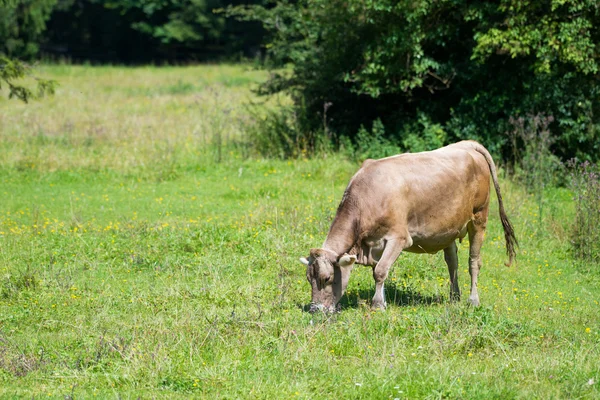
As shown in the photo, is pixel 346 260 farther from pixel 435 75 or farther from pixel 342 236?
pixel 435 75

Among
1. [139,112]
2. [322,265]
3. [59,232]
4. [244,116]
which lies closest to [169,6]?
[139,112]

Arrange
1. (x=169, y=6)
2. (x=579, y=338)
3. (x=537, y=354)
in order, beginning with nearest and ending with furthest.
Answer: (x=537, y=354), (x=579, y=338), (x=169, y=6)

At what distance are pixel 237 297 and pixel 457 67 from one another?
1069 cm

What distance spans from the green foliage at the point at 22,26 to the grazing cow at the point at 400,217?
4427 cm

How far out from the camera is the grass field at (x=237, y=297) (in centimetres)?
648

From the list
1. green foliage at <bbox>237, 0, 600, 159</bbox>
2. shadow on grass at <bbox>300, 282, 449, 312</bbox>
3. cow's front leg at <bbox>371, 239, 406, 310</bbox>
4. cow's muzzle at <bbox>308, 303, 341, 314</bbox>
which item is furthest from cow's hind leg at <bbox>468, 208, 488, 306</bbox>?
green foliage at <bbox>237, 0, 600, 159</bbox>

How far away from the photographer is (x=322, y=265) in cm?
805

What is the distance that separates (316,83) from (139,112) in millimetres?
9090

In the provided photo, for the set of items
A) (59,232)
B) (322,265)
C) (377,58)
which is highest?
(377,58)

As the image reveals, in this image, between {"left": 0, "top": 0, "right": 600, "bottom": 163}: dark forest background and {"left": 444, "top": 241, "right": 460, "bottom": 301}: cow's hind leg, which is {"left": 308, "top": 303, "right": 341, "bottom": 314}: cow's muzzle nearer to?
{"left": 444, "top": 241, "right": 460, "bottom": 301}: cow's hind leg

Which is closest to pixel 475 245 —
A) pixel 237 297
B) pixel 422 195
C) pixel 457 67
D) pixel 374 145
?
pixel 422 195

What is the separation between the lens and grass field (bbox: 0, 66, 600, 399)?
6480mm

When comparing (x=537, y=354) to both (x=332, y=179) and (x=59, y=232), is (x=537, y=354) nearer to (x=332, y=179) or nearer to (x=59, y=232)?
(x=59, y=232)

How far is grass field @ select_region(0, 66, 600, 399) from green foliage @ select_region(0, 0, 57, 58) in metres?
33.3
